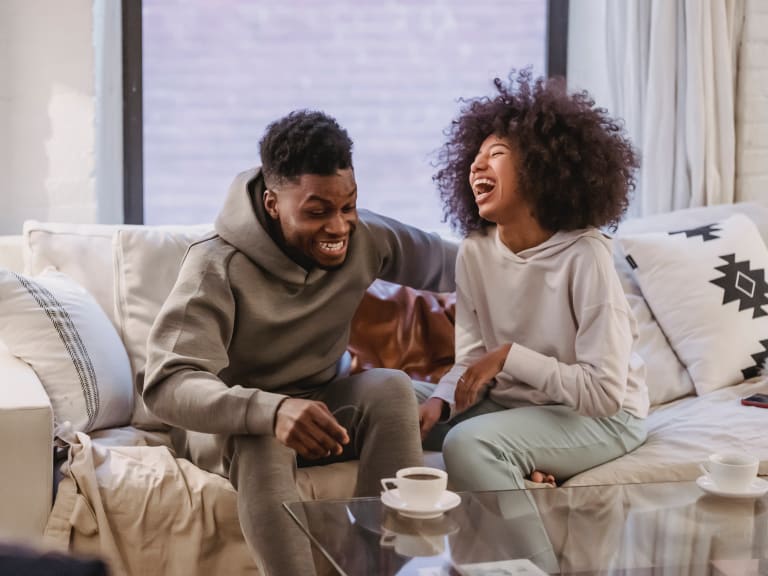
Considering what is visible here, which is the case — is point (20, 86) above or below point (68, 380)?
above

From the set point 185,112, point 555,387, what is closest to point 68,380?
point 555,387

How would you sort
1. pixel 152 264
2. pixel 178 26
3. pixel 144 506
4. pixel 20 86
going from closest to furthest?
pixel 144 506
pixel 152 264
pixel 20 86
pixel 178 26

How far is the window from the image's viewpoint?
3.15 m

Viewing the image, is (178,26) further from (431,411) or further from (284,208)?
(431,411)

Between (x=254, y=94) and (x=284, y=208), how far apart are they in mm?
1312

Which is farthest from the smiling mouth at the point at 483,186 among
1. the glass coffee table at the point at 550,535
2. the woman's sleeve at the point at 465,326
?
the glass coffee table at the point at 550,535

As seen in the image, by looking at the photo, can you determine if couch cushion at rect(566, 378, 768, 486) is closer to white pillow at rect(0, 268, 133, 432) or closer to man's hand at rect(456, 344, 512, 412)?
man's hand at rect(456, 344, 512, 412)

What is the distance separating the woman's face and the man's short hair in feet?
1.06

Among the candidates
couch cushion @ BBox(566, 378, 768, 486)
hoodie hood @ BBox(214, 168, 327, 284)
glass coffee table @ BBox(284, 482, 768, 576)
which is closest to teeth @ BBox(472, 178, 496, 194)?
hoodie hood @ BBox(214, 168, 327, 284)

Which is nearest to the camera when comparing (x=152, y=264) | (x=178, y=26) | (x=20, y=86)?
(x=152, y=264)

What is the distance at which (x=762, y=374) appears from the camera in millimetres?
2590

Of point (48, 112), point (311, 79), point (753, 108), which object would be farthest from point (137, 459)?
point (753, 108)

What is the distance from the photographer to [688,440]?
86.0 inches

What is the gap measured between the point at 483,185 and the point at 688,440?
0.66 meters
